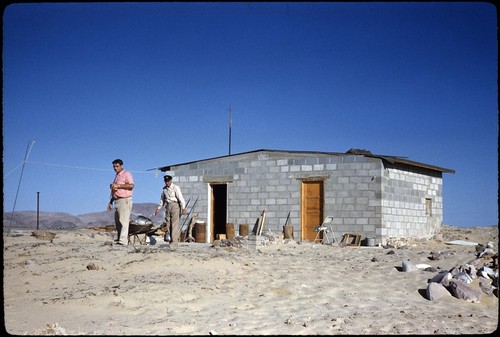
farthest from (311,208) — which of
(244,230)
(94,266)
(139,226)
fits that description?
(94,266)

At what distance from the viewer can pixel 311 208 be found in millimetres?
16641

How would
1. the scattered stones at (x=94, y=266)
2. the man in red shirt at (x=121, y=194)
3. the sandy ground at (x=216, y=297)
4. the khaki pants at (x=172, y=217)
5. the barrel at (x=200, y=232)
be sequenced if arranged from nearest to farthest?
the sandy ground at (x=216, y=297)
the scattered stones at (x=94, y=266)
the man in red shirt at (x=121, y=194)
the khaki pants at (x=172, y=217)
the barrel at (x=200, y=232)

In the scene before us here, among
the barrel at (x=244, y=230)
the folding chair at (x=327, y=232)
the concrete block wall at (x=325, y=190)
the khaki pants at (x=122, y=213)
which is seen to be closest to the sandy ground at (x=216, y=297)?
the khaki pants at (x=122, y=213)

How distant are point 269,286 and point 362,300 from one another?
1.35 metres

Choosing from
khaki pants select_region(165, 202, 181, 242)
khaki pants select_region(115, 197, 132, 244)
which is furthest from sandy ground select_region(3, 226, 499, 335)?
khaki pants select_region(165, 202, 181, 242)

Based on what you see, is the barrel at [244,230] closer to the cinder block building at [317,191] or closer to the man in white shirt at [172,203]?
the cinder block building at [317,191]

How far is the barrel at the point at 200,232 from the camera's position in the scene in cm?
1761

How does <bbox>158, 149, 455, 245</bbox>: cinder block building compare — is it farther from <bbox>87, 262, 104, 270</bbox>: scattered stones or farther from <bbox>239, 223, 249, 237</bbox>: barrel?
<bbox>87, 262, 104, 270</bbox>: scattered stones

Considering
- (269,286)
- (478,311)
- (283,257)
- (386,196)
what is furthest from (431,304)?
(386,196)

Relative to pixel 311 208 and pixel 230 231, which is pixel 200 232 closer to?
pixel 230 231

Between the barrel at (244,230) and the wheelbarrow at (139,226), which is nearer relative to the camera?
the wheelbarrow at (139,226)

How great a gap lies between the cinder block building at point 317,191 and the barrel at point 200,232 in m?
0.43

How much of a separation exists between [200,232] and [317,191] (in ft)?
14.1

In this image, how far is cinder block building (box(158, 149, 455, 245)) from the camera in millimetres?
15719
